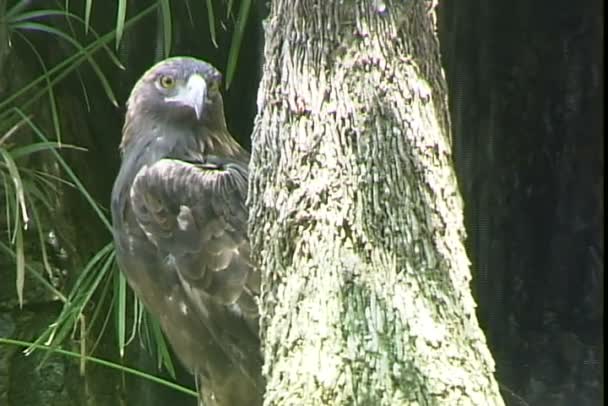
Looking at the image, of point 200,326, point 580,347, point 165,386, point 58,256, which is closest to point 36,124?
point 58,256

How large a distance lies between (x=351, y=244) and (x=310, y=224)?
0.07 meters

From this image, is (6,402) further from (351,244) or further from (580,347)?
(351,244)

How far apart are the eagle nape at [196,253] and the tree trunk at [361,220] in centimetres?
89

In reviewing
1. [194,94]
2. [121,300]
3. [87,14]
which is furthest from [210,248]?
[87,14]

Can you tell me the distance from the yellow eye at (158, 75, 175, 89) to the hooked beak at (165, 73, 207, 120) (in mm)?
26

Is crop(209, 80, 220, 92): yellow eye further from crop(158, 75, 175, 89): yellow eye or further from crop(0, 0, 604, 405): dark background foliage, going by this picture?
crop(0, 0, 604, 405): dark background foliage

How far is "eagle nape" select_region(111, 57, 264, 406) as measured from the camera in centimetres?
298

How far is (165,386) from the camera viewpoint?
3957mm

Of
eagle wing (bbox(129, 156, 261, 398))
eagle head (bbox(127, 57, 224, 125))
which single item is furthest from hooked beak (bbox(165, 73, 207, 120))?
eagle wing (bbox(129, 156, 261, 398))

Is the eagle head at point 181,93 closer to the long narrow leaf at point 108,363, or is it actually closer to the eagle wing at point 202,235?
the eagle wing at point 202,235

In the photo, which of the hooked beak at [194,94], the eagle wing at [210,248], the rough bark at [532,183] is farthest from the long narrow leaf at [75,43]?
the rough bark at [532,183]

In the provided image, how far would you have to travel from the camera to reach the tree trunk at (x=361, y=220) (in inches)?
74.9

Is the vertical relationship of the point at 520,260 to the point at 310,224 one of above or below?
below

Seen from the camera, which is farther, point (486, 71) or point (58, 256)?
point (58, 256)
